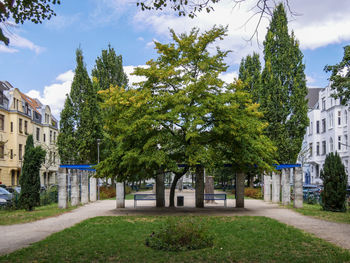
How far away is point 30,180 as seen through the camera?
21.2m

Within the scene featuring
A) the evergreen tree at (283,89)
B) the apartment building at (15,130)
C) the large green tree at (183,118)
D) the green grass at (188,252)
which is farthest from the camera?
the apartment building at (15,130)

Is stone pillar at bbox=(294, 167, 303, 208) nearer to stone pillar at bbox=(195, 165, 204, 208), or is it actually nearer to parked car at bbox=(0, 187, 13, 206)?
stone pillar at bbox=(195, 165, 204, 208)

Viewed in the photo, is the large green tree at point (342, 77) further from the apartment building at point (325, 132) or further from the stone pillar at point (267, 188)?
the apartment building at point (325, 132)

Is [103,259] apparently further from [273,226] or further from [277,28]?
[277,28]

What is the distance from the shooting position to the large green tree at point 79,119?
3666cm

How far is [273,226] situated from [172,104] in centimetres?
737

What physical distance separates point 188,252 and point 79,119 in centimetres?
2995

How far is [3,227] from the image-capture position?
1439 cm

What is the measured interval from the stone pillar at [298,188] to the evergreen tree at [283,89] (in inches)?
414

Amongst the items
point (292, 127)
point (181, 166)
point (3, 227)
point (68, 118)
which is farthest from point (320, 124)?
point (3, 227)

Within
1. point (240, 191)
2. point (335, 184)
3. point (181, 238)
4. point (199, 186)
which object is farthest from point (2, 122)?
point (181, 238)

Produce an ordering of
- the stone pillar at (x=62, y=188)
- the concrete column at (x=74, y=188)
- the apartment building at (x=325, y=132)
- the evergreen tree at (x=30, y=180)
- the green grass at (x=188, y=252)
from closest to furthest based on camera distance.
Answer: the green grass at (x=188, y=252)
the evergreen tree at (x=30, y=180)
the stone pillar at (x=62, y=188)
the concrete column at (x=74, y=188)
the apartment building at (x=325, y=132)

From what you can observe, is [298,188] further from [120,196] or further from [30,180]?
[30,180]

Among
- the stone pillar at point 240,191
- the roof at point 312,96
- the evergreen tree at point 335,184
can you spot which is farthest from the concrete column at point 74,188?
the roof at point 312,96
